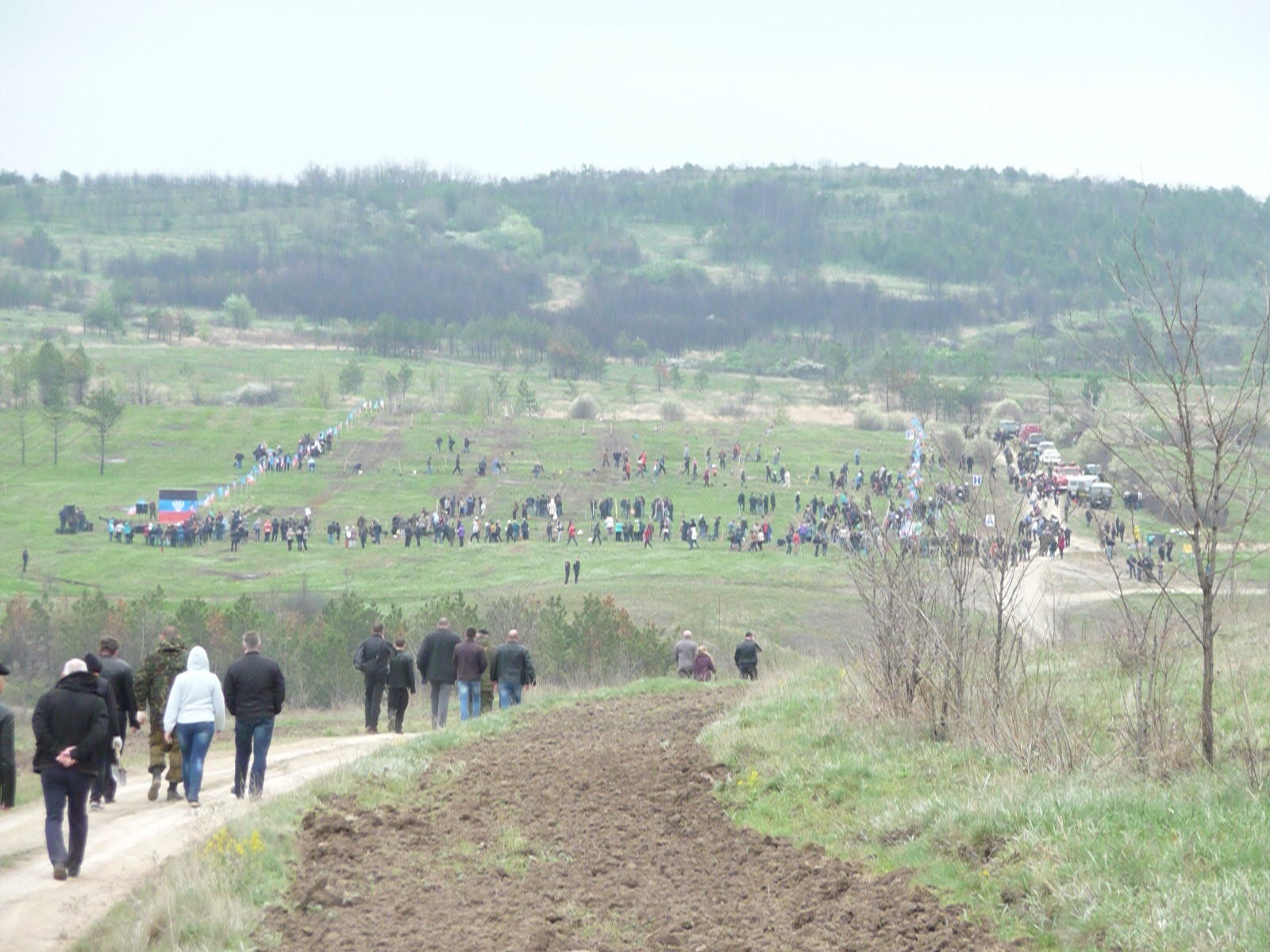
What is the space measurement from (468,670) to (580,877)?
8.80 m

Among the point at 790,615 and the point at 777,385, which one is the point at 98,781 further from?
the point at 777,385

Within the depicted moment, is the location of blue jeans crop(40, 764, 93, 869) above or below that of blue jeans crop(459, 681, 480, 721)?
above

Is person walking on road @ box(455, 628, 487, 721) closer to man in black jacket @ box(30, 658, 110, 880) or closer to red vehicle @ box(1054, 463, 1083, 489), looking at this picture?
man in black jacket @ box(30, 658, 110, 880)

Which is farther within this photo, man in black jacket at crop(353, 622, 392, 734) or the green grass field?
man in black jacket at crop(353, 622, 392, 734)

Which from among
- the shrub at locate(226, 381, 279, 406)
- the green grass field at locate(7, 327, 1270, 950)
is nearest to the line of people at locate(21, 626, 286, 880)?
the green grass field at locate(7, 327, 1270, 950)

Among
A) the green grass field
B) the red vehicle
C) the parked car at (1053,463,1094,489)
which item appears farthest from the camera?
the red vehicle

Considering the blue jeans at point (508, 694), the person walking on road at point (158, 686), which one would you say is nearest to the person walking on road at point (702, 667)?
the blue jeans at point (508, 694)

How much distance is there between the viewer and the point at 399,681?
17234 millimetres

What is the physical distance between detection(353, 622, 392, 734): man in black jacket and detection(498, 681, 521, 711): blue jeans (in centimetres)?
139

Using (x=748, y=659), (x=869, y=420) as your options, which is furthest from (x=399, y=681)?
(x=869, y=420)

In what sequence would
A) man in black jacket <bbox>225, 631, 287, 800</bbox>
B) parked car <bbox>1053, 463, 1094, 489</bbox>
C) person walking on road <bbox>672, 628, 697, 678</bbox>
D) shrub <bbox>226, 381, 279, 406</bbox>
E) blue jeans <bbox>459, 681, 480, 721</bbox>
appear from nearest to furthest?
man in black jacket <bbox>225, 631, 287, 800</bbox> → blue jeans <bbox>459, 681, 480, 721</bbox> → person walking on road <bbox>672, 628, 697, 678</bbox> → parked car <bbox>1053, 463, 1094, 489</bbox> → shrub <bbox>226, 381, 279, 406</bbox>

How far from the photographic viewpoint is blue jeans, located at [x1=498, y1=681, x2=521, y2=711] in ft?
57.6

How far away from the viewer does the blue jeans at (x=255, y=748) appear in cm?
1200

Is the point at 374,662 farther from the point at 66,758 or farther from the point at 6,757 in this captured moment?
the point at 66,758
